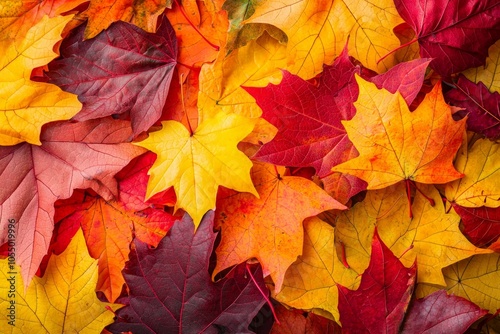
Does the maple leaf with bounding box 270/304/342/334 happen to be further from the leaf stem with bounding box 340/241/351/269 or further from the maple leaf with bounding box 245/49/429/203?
the maple leaf with bounding box 245/49/429/203

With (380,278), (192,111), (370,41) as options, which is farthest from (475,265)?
(192,111)

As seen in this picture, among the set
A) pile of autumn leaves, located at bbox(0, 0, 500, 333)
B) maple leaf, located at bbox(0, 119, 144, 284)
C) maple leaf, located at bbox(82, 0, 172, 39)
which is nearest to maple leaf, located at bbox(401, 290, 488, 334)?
pile of autumn leaves, located at bbox(0, 0, 500, 333)

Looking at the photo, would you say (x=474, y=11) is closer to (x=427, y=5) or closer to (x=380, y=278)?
(x=427, y=5)

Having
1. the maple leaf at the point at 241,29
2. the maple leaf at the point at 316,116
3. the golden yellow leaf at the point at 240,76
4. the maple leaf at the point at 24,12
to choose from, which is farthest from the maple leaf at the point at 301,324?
the maple leaf at the point at 24,12

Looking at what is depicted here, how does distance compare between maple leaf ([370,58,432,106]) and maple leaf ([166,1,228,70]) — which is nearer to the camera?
maple leaf ([370,58,432,106])

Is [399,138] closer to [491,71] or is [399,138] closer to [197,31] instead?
[491,71]

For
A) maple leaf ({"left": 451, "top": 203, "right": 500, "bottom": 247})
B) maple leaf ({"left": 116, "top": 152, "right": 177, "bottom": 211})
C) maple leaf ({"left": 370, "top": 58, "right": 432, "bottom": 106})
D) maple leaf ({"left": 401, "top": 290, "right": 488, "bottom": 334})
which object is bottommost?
maple leaf ({"left": 401, "top": 290, "right": 488, "bottom": 334})
